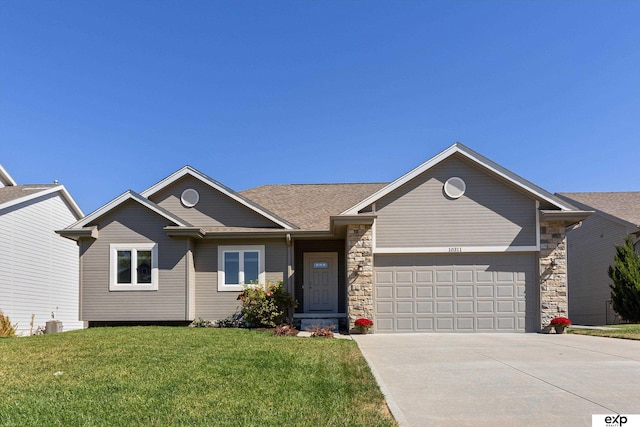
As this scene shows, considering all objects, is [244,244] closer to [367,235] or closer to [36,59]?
[367,235]

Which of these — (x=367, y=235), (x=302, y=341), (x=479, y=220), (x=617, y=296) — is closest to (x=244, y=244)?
(x=367, y=235)

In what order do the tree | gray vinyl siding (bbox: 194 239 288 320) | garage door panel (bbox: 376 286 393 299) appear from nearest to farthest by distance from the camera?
garage door panel (bbox: 376 286 393 299) → gray vinyl siding (bbox: 194 239 288 320) → the tree

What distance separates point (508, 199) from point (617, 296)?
7822mm

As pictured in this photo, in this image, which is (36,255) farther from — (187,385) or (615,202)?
(615,202)

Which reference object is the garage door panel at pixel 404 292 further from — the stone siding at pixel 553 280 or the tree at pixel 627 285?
the tree at pixel 627 285

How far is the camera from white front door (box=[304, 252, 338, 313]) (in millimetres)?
19078

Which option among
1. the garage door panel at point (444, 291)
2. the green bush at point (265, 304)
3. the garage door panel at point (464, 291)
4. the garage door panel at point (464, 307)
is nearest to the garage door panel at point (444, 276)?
the garage door panel at point (444, 291)

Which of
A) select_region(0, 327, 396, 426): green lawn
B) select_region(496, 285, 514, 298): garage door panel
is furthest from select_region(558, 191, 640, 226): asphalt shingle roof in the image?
select_region(0, 327, 396, 426): green lawn

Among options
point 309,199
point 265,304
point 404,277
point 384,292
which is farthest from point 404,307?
point 309,199

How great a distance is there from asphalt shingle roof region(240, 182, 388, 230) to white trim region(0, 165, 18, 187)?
10.8 metres

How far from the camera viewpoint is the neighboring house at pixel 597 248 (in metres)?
22.9

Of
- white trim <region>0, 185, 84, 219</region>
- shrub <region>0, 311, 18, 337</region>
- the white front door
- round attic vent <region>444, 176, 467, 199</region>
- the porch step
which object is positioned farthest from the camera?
white trim <region>0, 185, 84, 219</region>

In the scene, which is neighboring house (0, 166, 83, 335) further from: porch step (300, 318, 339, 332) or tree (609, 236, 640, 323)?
tree (609, 236, 640, 323)

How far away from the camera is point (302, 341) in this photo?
12734 millimetres
